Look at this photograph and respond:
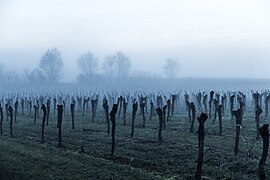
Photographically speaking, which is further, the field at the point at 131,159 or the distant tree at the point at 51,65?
the distant tree at the point at 51,65

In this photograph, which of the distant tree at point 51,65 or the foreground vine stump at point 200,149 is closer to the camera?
the foreground vine stump at point 200,149

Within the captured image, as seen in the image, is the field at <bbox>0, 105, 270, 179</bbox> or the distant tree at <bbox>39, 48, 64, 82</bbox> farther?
the distant tree at <bbox>39, 48, 64, 82</bbox>

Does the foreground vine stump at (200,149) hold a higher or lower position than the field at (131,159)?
higher

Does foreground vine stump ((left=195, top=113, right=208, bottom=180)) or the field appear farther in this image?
the field

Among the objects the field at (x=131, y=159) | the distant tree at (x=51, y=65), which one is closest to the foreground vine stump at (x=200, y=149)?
the field at (x=131, y=159)

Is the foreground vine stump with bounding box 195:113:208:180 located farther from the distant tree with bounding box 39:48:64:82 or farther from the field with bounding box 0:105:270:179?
the distant tree with bounding box 39:48:64:82

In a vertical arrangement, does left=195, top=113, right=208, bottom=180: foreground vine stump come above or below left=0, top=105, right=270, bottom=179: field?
above

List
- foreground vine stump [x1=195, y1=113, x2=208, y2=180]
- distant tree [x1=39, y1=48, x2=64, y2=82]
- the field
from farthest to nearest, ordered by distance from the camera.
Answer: distant tree [x1=39, y1=48, x2=64, y2=82] < the field < foreground vine stump [x1=195, y1=113, x2=208, y2=180]

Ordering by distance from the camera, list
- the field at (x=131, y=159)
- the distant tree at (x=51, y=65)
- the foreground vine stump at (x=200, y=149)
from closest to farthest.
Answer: the foreground vine stump at (x=200, y=149) < the field at (x=131, y=159) < the distant tree at (x=51, y=65)

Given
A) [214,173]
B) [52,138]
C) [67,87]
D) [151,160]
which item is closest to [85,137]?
[52,138]

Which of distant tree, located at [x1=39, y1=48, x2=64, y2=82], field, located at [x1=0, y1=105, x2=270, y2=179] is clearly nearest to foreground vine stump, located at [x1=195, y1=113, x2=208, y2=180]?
field, located at [x1=0, y1=105, x2=270, y2=179]

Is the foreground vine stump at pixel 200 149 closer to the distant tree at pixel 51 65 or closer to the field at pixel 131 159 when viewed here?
the field at pixel 131 159

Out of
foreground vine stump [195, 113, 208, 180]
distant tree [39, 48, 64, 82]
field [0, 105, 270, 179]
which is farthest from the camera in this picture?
distant tree [39, 48, 64, 82]

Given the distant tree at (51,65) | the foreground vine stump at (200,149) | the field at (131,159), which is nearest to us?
the foreground vine stump at (200,149)
